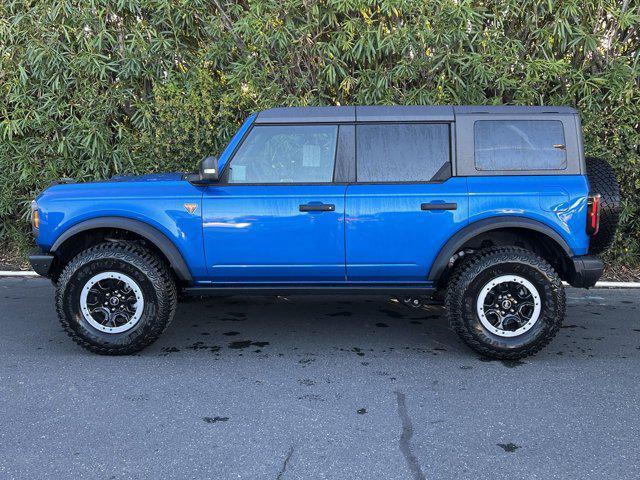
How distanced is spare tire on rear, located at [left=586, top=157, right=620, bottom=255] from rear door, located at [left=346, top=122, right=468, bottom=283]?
3.13 ft

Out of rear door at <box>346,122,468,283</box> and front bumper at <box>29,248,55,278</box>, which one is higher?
rear door at <box>346,122,468,283</box>

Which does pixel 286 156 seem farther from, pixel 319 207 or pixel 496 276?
pixel 496 276

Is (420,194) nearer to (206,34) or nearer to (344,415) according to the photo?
(344,415)

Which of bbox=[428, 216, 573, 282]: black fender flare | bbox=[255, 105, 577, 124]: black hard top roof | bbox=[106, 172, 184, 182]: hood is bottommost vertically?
bbox=[428, 216, 573, 282]: black fender flare

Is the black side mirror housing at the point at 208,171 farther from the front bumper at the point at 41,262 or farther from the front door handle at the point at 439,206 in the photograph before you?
the front door handle at the point at 439,206

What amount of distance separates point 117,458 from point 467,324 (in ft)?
7.71

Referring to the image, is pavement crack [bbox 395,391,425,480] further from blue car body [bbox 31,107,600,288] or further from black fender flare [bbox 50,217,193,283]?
black fender flare [bbox 50,217,193,283]

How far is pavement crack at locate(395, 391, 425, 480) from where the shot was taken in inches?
109

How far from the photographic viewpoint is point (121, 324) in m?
4.30

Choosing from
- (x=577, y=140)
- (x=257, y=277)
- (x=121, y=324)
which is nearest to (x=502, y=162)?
(x=577, y=140)

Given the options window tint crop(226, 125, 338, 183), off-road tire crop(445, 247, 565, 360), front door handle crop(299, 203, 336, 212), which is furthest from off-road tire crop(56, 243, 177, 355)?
off-road tire crop(445, 247, 565, 360)

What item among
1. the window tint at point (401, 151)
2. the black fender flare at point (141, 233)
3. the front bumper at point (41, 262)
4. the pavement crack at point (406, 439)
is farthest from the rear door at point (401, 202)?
the front bumper at point (41, 262)

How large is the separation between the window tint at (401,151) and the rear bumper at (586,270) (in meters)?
1.10

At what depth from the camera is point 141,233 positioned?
4.20 m
